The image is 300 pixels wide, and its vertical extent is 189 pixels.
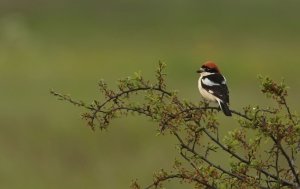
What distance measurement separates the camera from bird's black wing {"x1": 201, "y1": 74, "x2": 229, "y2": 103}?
7.36 m

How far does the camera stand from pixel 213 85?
24.4ft

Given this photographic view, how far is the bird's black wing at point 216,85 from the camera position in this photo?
736 centimetres

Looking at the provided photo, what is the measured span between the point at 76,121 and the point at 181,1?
20639mm

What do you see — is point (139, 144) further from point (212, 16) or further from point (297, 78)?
point (212, 16)

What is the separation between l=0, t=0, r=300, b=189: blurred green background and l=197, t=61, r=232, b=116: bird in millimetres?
5193

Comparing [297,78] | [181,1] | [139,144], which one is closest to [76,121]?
[139,144]

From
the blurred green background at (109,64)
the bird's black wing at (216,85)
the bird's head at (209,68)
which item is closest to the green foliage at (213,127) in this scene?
the bird's head at (209,68)

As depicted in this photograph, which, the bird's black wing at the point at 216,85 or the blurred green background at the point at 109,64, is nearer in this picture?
the bird's black wing at the point at 216,85

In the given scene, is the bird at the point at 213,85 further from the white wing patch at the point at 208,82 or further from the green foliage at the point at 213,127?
the green foliage at the point at 213,127

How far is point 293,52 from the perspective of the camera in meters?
28.4

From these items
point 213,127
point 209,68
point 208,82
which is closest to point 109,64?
point 208,82

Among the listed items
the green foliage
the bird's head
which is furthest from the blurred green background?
the green foliage

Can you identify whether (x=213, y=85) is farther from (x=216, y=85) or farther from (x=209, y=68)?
(x=209, y=68)

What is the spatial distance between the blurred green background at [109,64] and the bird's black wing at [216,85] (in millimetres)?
5192
